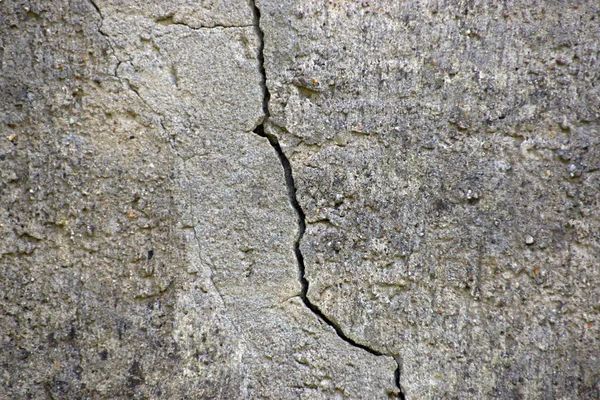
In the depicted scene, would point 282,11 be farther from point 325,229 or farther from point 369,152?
point 325,229

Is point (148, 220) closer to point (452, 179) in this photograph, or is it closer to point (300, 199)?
point (300, 199)

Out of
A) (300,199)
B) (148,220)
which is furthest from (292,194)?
(148,220)

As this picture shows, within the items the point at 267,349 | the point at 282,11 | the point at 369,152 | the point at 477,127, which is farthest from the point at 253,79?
the point at 267,349

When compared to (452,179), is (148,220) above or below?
below

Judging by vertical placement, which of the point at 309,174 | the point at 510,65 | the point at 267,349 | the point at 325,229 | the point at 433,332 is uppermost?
the point at 510,65
